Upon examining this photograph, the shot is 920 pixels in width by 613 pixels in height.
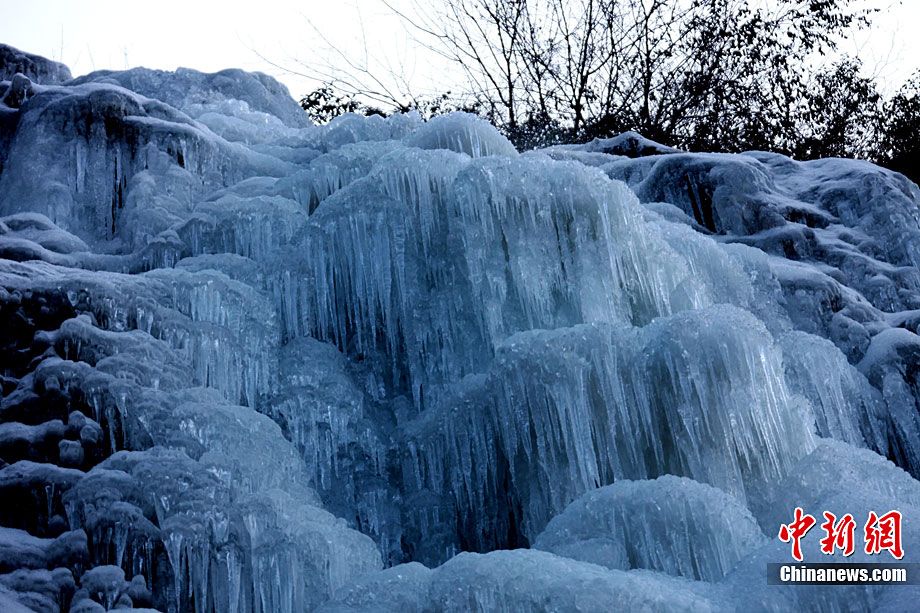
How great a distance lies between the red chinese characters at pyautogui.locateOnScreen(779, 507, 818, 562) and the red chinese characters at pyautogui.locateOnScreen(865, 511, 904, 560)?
197 millimetres

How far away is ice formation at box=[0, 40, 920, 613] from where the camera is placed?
3008 mm

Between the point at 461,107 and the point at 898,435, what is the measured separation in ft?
35.0

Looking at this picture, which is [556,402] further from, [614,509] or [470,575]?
[470,575]

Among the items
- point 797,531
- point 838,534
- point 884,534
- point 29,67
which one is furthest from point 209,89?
point 884,534

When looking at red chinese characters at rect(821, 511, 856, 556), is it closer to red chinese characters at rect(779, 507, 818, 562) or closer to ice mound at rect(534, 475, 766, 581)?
red chinese characters at rect(779, 507, 818, 562)

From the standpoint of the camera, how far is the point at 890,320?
580 centimetres

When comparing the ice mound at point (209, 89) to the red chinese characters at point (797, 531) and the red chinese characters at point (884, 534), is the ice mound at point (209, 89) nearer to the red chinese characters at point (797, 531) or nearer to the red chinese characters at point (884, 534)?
the red chinese characters at point (797, 531)

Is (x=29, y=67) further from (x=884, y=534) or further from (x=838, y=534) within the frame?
(x=884, y=534)

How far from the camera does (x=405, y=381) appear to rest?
4.59 m

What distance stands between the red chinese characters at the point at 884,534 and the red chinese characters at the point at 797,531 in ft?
0.65

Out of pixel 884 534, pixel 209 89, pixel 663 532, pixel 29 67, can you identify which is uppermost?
pixel 209 89

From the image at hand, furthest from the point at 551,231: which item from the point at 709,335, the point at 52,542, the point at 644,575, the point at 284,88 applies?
the point at 284,88

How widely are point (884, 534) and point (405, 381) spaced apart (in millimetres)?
2496

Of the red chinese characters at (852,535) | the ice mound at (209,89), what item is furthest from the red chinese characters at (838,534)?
the ice mound at (209,89)
